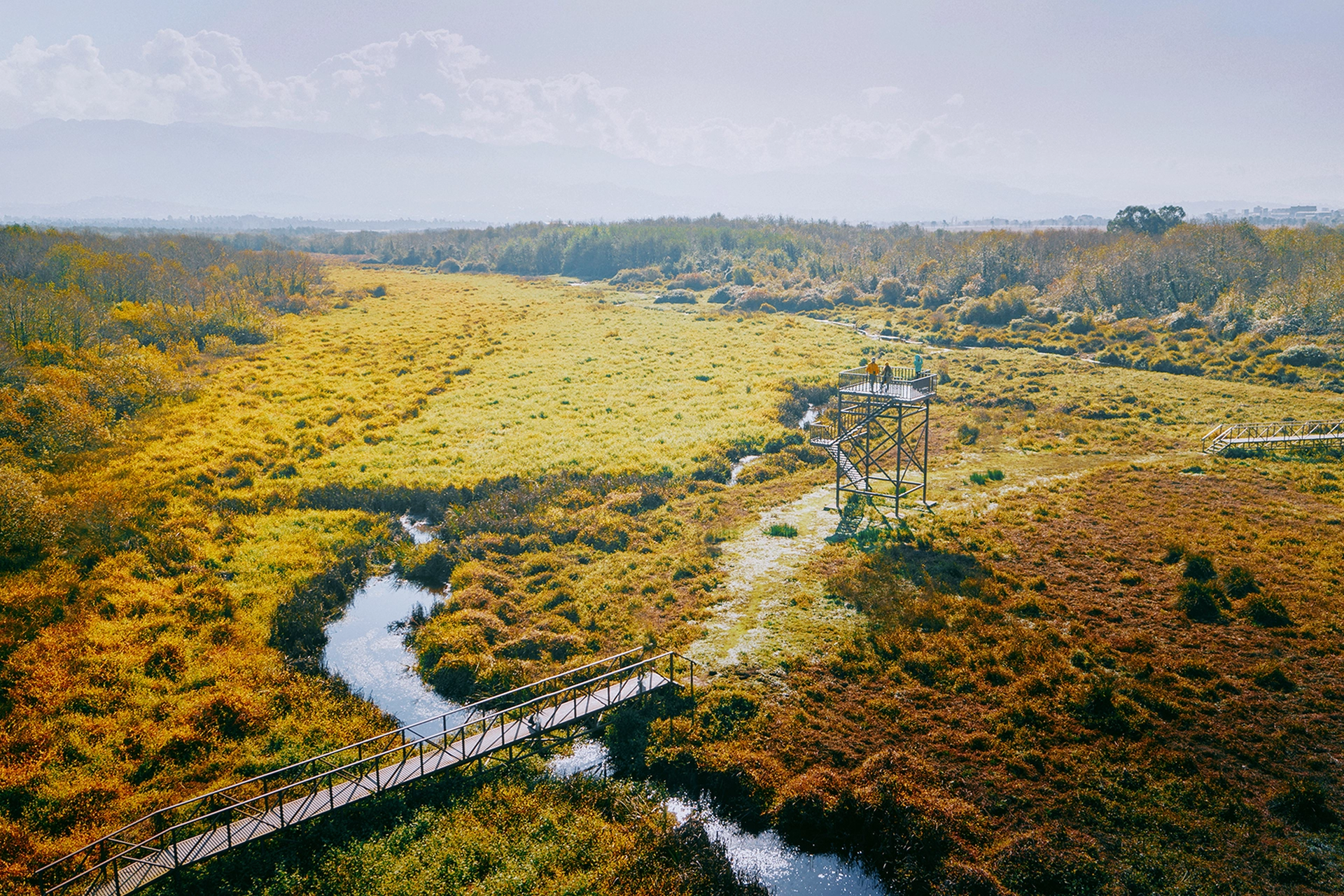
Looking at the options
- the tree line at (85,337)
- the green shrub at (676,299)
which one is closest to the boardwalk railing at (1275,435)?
the tree line at (85,337)

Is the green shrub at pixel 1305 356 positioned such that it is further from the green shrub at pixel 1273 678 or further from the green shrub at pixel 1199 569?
the green shrub at pixel 1273 678

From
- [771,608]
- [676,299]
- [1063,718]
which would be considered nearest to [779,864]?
[1063,718]

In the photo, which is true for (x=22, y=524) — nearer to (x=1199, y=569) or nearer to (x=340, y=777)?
(x=340, y=777)

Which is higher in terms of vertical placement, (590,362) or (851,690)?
(590,362)

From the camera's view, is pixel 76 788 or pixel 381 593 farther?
pixel 381 593

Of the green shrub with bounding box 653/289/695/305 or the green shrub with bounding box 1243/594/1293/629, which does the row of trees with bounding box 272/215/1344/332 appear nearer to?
the green shrub with bounding box 653/289/695/305

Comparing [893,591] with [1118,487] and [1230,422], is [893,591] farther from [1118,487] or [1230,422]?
[1230,422]

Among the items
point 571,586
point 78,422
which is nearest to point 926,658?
point 571,586

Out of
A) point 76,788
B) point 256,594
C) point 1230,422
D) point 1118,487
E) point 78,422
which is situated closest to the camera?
point 76,788
